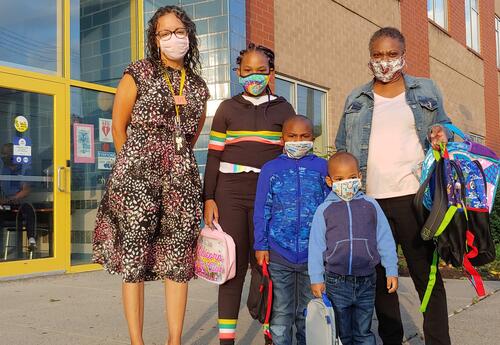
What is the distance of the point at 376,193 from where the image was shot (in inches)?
127

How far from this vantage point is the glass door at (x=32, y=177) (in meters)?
6.52

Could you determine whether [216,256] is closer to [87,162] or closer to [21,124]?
[21,124]

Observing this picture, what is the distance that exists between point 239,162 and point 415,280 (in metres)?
1.23

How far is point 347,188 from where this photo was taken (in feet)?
9.91

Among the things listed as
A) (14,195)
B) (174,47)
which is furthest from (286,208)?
(14,195)

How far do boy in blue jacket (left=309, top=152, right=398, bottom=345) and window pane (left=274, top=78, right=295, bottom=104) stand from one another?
6.06 metres

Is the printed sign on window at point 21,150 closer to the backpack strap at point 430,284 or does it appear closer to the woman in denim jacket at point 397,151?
the woman in denim jacket at point 397,151

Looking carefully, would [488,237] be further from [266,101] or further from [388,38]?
[266,101]

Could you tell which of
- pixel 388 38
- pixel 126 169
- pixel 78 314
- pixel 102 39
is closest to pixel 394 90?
pixel 388 38

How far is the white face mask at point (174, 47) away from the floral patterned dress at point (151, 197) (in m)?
0.09

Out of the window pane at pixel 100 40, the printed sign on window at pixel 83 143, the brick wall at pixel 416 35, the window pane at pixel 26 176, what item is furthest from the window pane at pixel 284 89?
the brick wall at pixel 416 35

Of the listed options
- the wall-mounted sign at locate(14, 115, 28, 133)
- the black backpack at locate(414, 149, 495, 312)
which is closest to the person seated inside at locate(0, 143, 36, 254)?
the wall-mounted sign at locate(14, 115, 28, 133)

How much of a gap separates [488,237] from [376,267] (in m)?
0.67

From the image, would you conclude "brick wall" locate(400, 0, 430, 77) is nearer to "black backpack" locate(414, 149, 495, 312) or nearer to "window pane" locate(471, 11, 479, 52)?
"window pane" locate(471, 11, 479, 52)
